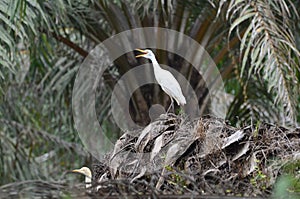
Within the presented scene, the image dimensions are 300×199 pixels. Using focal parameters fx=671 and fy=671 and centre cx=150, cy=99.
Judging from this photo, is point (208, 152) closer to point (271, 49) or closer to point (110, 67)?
point (271, 49)

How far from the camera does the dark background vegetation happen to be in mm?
3443

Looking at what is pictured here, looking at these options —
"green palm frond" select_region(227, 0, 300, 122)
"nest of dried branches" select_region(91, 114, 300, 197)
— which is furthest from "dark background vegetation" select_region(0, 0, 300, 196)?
"nest of dried branches" select_region(91, 114, 300, 197)

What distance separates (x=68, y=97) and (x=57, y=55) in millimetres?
470

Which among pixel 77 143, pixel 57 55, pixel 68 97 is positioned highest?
pixel 57 55

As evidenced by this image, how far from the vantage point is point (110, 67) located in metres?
5.67

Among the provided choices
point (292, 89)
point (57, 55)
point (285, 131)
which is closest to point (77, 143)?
point (57, 55)

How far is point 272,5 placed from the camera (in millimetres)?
3670

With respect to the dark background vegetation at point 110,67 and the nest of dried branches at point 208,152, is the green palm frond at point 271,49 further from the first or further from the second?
the nest of dried branches at point 208,152

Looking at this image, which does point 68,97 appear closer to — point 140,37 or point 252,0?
point 140,37

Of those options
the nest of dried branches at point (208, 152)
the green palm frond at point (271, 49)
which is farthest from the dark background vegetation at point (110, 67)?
the nest of dried branches at point (208, 152)

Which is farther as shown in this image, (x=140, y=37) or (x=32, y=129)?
(x=32, y=129)

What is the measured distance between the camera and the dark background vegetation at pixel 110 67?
344 centimetres

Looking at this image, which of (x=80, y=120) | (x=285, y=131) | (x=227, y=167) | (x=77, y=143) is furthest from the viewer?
(x=77, y=143)

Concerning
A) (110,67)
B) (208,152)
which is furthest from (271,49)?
(110,67)
